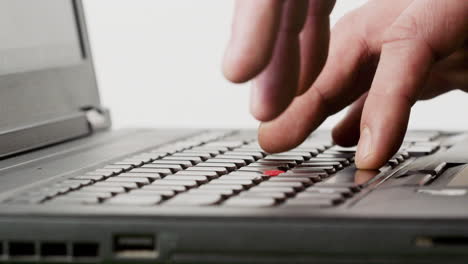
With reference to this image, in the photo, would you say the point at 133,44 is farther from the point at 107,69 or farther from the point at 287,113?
the point at 287,113

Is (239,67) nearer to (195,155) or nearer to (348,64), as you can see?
(195,155)

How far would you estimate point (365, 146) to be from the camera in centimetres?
77

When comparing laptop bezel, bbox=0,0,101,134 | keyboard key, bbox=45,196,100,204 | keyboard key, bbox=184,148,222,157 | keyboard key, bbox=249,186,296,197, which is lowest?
keyboard key, bbox=184,148,222,157

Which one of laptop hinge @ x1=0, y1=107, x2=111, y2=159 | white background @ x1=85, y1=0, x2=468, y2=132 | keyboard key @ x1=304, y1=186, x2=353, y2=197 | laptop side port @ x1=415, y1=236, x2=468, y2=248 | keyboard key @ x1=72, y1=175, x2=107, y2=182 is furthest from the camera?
white background @ x1=85, y1=0, x2=468, y2=132

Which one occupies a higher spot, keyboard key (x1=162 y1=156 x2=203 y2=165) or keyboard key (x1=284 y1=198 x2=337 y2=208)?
keyboard key (x1=284 y1=198 x2=337 y2=208)

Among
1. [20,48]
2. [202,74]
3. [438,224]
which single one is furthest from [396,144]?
[202,74]

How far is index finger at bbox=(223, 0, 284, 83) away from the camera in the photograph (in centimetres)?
60

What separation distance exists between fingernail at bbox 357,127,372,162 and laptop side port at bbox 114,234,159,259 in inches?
11.1

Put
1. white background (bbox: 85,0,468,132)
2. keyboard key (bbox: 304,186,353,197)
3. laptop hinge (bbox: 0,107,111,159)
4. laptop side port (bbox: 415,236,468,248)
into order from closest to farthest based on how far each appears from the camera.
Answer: laptop side port (bbox: 415,236,468,248), keyboard key (bbox: 304,186,353,197), laptop hinge (bbox: 0,107,111,159), white background (bbox: 85,0,468,132)

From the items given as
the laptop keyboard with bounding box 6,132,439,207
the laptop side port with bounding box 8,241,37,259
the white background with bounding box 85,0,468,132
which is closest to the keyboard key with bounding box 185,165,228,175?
the laptop keyboard with bounding box 6,132,439,207

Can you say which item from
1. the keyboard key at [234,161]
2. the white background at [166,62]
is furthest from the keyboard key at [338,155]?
the white background at [166,62]

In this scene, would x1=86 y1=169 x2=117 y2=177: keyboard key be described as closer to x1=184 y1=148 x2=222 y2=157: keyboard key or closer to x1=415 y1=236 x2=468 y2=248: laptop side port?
x1=184 y1=148 x2=222 y2=157: keyboard key

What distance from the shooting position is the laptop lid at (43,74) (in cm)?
100

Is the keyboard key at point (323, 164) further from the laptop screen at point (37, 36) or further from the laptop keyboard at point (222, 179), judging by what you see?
the laptop screen at point (37, 36)
